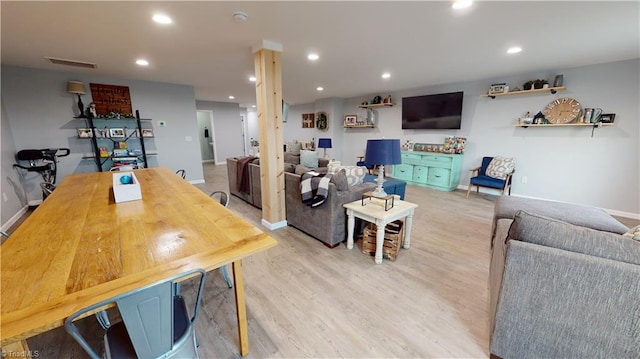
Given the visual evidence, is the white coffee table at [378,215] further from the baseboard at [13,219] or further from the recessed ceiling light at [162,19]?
the baseboard at [13,219]

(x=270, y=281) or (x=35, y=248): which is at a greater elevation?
(x=35, y=248)

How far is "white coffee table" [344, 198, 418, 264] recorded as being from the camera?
2.34 meters

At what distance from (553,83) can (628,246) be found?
428 centimetres

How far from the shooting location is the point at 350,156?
26.2 ft

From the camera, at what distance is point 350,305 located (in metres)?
1.87

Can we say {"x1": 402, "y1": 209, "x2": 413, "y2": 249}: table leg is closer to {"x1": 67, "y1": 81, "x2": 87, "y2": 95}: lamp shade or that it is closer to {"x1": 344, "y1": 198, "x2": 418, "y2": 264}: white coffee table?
{"x1": 344, "y1": 198, "x2": 418, "y2": 264}: white coffee table

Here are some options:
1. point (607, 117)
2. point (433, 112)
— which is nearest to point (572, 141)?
point (607, 117)

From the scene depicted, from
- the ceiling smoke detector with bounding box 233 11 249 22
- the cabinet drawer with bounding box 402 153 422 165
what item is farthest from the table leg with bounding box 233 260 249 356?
the cabinet drawer with bounding box 402 153 422 165

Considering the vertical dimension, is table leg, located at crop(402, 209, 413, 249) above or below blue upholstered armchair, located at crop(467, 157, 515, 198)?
below

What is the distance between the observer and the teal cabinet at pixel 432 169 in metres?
5.26

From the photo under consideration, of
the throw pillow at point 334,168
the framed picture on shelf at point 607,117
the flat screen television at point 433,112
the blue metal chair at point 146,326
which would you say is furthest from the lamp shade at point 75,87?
the framed picture on shelf at point 607,117

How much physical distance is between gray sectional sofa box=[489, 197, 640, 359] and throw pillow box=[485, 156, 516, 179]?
3.81m

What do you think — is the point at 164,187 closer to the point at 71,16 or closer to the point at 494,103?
the point at 71,16

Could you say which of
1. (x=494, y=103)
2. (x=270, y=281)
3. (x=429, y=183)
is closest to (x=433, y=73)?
(x=494, y=103)
